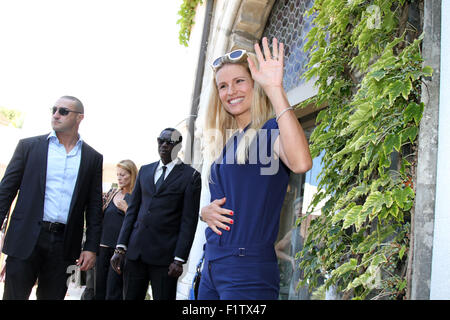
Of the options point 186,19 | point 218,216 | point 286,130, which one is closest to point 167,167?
point 218,216

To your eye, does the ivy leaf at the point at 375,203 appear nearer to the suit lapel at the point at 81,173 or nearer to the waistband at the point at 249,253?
the waistband at the point at 249,253

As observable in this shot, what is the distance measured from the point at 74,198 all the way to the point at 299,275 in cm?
270

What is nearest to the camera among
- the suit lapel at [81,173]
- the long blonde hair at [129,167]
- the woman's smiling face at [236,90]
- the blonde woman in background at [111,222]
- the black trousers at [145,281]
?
the woman's smiling face at [236,90]

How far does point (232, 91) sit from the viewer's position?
199 cm

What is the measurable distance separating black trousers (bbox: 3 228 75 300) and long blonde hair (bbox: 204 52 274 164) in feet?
4.65

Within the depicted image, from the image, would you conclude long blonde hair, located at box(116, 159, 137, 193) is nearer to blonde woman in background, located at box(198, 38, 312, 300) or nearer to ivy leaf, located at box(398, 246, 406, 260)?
blonde woman in background, located at box(198, 38, 312, 300)

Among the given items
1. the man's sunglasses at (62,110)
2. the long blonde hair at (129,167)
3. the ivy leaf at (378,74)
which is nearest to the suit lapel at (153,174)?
the man's sunglasses at (62,110)

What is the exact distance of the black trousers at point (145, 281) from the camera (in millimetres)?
3373

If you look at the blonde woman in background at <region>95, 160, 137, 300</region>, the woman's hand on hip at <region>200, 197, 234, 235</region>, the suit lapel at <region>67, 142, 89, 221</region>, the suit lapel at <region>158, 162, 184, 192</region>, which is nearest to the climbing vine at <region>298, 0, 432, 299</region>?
the woman's hand on hip at <region>200, 197, 234, 235</region>

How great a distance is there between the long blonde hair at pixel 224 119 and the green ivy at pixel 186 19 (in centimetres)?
630

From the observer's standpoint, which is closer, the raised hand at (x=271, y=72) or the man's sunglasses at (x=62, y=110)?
the raised hand at (x=271, y=72)

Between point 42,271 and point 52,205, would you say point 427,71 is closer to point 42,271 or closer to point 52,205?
point 52,205

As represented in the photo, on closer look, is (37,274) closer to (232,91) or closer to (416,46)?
(232,91)
